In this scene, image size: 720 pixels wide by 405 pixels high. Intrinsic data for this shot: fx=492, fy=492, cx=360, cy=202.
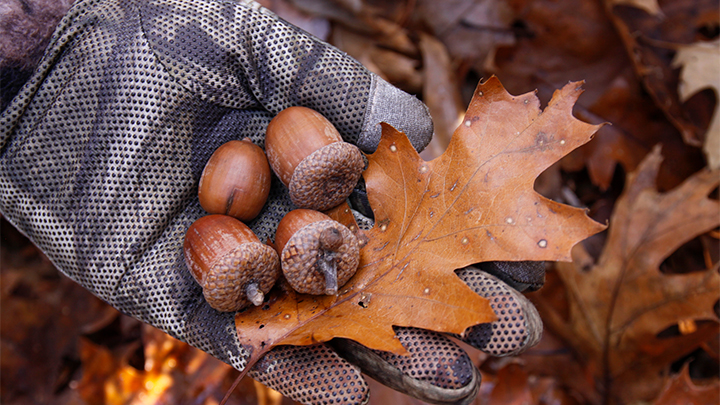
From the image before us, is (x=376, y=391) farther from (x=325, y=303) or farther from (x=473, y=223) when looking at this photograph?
(x=473, y=223)

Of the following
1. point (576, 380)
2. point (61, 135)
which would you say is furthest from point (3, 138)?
point (576, 380)

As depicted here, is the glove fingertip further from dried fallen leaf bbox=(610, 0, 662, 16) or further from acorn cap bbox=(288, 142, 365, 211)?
dried fallen leaf bbox=(610, 0, 662, 16)

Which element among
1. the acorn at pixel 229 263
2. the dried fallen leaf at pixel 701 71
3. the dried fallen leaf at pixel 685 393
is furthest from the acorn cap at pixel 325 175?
the dried fallen leaf at pixel 701 71

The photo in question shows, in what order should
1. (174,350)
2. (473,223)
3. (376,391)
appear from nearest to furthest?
(473,223) → (376,391) → (174,350)

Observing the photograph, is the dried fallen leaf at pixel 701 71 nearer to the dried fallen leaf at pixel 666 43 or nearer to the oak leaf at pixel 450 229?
the dried fallen leaf at pixel 666 43

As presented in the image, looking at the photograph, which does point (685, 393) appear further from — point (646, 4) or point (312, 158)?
point (646, 4)

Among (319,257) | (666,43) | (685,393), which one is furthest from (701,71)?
(319,257)

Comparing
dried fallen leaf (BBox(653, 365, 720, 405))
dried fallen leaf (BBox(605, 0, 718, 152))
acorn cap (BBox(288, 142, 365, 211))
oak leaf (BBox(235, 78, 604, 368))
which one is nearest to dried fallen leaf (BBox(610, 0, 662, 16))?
dried fallen leaf (BBox(605, 0, 718, 152))
